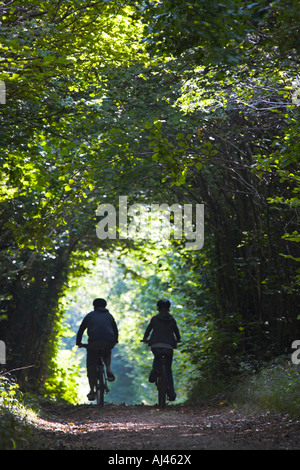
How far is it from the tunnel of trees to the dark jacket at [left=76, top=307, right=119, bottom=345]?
5.23ft

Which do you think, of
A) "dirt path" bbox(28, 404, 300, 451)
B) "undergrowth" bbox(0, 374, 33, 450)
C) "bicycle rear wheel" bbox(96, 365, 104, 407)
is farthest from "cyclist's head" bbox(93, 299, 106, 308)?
"undergrowth" bbox(0, 374, 33, 450)

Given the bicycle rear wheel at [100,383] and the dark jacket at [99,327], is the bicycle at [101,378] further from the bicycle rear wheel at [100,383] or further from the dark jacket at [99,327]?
the dark jacket at [99,327]

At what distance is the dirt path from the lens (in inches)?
240

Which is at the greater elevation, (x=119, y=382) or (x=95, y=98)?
(x=95, y=98)

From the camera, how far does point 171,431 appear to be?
7.52 meters

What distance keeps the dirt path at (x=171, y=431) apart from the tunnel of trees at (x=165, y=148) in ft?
7.80

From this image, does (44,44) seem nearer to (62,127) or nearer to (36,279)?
(62,127)

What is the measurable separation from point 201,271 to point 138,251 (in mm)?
4593

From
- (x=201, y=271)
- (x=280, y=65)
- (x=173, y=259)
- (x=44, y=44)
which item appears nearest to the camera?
(x=280, y=65)

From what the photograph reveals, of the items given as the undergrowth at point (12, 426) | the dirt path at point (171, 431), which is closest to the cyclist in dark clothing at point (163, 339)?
the dirt path at point (171, 431)

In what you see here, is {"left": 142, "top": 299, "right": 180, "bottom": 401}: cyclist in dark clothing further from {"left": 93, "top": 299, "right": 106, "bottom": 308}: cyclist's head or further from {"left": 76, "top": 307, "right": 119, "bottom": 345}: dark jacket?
{"left": 93, "top": 299, "right": 106, "bottom": 308}: cyclist's head

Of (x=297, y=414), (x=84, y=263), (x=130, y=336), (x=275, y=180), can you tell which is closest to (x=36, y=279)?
(x=84, y=263)

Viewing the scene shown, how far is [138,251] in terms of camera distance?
19.8 meters
